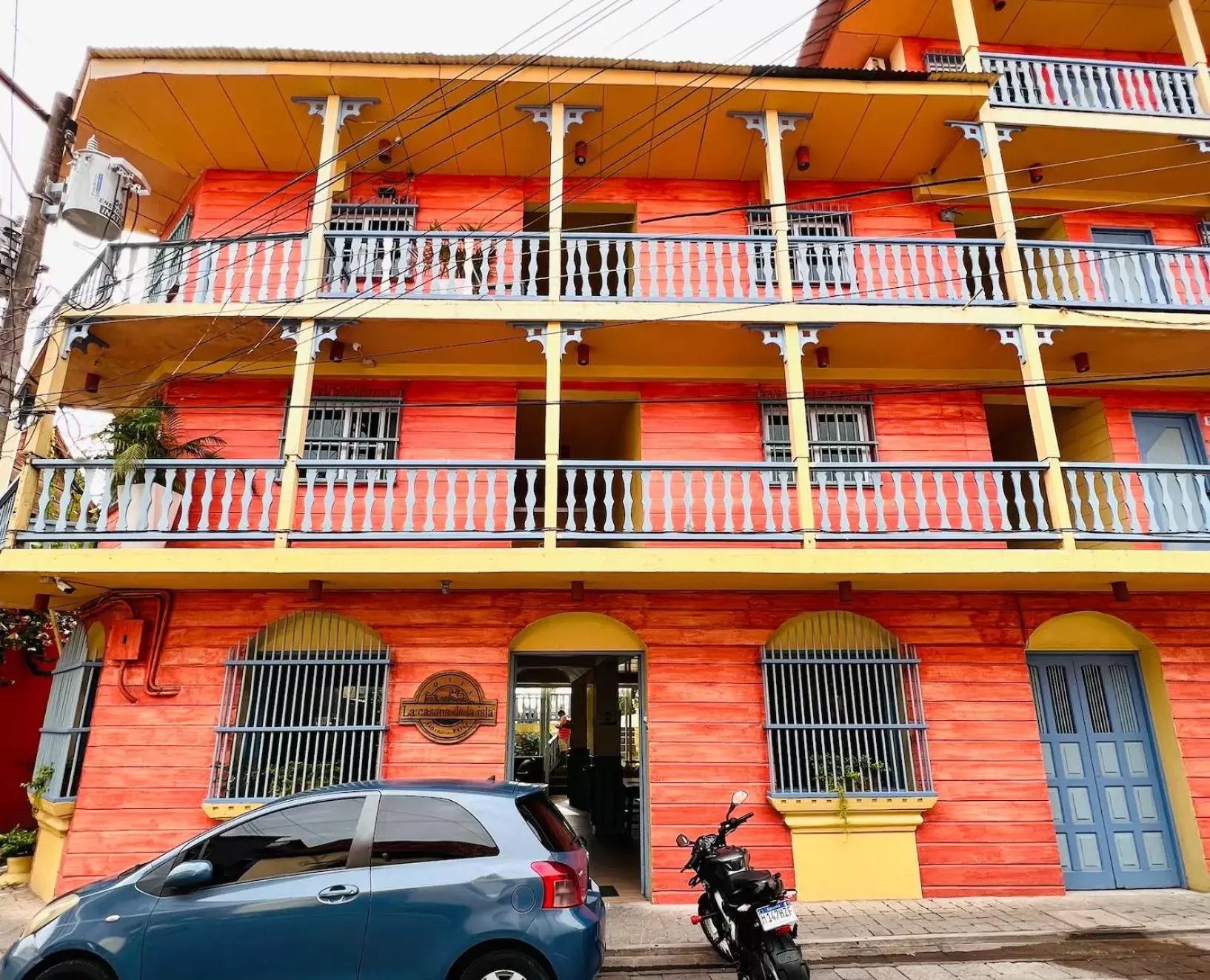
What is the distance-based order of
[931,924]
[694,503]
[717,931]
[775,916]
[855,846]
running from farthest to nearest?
[694,503]
[855,846]
[931,924]
[717,931]
[775,916]

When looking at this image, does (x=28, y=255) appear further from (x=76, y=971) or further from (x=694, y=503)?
(x=694, y=503)

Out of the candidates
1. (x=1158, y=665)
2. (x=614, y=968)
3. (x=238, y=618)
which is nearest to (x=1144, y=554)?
(x=1158, y=665)

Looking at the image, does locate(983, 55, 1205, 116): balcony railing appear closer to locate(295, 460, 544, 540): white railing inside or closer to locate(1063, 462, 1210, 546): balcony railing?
locate(1063, 462, 1210, 546): balcony railing

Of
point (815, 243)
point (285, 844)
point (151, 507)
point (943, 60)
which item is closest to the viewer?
point (285, 844)

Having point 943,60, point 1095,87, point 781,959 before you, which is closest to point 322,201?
point 781,959

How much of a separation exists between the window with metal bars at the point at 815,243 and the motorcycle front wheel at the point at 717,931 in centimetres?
661

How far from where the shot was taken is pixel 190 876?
165 inches

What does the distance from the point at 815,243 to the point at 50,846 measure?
11048 millimetres

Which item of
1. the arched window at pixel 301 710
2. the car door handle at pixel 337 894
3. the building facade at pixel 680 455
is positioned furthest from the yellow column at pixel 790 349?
the car door handle at pixel 337 894

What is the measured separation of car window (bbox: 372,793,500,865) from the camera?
444 cm

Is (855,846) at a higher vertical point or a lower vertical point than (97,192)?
lower

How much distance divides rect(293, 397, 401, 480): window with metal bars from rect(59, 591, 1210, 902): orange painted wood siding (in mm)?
2010

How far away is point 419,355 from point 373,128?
306cm

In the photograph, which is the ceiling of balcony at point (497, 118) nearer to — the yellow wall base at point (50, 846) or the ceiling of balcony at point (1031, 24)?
the ceiling of balcony at point (1031, 24)
